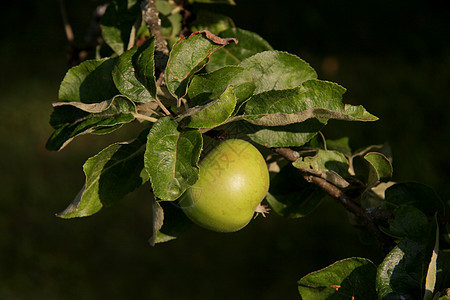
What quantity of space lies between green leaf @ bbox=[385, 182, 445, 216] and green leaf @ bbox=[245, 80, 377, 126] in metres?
0.28

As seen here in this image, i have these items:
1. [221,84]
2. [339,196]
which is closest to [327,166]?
[339,196]

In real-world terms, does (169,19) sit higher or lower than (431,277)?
higher

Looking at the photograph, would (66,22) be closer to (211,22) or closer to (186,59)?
(211,22)

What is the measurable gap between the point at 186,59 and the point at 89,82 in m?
0.24

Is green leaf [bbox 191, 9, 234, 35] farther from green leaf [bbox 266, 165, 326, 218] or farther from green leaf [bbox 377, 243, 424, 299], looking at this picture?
green leaf [bbox 377, 243, 424, 299]

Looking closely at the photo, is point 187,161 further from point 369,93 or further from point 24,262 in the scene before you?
point 24,262

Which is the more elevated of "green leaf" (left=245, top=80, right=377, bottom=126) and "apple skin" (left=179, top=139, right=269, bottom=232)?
"green leaf" (left=245, top=80, right=377, bottom=126)

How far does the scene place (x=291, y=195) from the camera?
1107 millimetres

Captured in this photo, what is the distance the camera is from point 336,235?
8.48ft

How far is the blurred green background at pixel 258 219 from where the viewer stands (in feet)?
8.66

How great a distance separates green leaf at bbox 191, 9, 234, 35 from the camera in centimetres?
131

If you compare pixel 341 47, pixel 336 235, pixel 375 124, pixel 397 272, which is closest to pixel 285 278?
pixel 336 235

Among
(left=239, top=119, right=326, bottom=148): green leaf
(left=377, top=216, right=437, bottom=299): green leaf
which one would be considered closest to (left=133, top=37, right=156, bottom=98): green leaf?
(left=239, top=119, right=326, bottom=148): green leaf

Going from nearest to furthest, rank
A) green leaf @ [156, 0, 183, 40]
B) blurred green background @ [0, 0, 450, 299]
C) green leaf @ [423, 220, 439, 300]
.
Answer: green leaf @ [423, 220, 439, 300]
green leaf @ [156, 0, 183, 40]
blurred green background @ [0, 0, 450, 299]
